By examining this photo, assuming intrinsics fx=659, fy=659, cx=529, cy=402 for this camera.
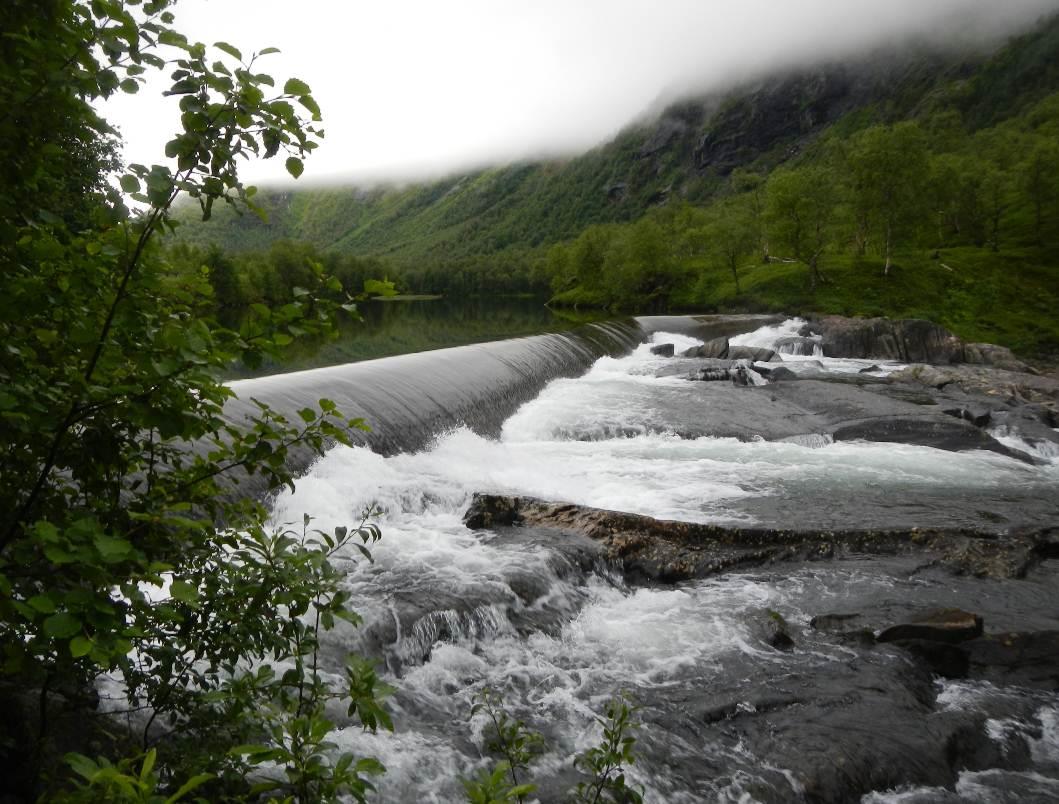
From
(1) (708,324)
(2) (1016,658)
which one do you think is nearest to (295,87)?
(2) (1016,658)

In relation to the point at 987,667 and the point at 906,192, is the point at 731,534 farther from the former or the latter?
the point at 906,192

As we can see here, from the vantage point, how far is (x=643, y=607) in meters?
10.8

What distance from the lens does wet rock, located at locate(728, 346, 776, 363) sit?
38.9 meters

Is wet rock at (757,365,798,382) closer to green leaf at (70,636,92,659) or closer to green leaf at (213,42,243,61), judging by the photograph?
green leaf at (213,42,243,61)

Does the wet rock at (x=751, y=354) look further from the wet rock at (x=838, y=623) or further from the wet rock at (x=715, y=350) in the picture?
the wet rock at (x=838, y=623)

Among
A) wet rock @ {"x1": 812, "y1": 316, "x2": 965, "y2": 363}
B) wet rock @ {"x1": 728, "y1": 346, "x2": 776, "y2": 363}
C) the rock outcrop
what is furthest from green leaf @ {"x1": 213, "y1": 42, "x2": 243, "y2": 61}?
wet rock @ {"x1": 812, "y1": 316, "x2": 965, "y2": 363}

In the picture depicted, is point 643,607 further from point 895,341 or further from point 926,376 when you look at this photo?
point 895,341

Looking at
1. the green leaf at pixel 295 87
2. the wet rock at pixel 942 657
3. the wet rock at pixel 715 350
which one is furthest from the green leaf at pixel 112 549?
the wet rock at pixel 715 350

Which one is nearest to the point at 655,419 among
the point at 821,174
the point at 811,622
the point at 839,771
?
the point at 811,622

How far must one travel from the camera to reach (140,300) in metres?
2.68

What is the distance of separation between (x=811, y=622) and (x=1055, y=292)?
210ft

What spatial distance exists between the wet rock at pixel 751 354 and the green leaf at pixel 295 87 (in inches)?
1513

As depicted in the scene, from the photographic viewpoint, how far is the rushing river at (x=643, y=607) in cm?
739

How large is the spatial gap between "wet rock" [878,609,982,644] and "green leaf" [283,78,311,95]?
34.9 feet
